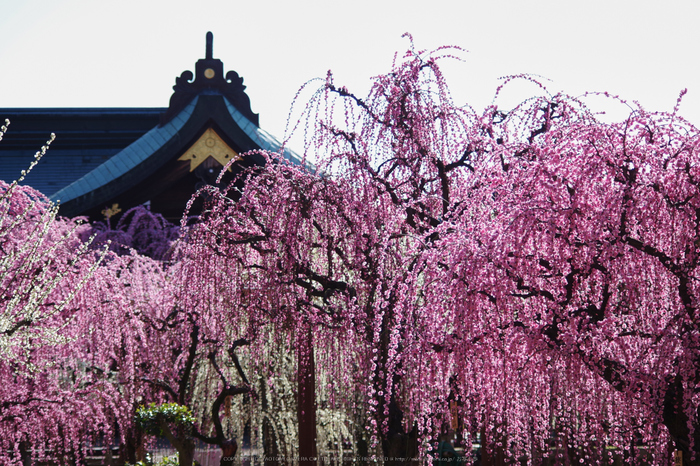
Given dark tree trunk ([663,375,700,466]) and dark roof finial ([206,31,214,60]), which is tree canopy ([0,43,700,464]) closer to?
dark tree trunk ([663,375,700,466])

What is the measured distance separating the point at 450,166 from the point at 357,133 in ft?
2.82

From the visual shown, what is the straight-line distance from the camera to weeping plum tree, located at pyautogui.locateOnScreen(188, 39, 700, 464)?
446 centimetres

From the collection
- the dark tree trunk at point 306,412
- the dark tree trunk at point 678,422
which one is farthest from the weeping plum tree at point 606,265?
the dark tree trunk at point 306,412

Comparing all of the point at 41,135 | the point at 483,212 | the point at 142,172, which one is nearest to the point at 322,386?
the point at 483,212

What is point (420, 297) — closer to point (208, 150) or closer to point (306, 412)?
point (306, 412)

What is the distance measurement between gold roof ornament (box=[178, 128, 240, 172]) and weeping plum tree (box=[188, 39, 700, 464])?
30.0ft

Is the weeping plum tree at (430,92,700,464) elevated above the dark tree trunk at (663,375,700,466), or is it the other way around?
the weeping plum tree at (430,92,700,464)

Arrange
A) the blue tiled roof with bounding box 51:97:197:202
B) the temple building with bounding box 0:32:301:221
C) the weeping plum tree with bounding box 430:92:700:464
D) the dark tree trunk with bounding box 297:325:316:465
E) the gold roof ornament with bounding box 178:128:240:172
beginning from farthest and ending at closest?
the gold roof ornament with bounding box 178:128:240:172 < the temple building with bounding box 0:32:301:221 < the blue tiled roof with bounding box 51:97:197:202 < the dark tree trunk with bounding box 297:325:316:465 < the weeping plum tree with bounding box 430:92:700:464

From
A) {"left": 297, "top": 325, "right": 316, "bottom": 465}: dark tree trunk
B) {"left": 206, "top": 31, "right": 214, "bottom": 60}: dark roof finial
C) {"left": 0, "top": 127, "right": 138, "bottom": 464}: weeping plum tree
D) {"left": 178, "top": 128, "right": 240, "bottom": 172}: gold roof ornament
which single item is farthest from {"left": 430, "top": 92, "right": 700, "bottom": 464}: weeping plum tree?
{"left": 206, "top": 31, "right": 214, "bottom": 60}: dark roof finial

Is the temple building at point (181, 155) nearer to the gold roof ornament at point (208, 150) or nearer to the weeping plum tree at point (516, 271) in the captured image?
the gold roof ornament at point (208, 150)

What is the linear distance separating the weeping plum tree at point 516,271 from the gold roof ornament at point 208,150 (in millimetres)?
9131

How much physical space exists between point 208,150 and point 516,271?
11574mm

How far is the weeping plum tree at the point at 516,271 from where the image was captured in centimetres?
446

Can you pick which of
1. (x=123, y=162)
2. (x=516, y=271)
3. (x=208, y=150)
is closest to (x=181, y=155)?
(x=208, y=150)
